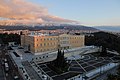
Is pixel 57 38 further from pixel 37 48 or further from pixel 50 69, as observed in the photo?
pixel 50 69

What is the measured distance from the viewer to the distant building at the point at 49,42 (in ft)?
176

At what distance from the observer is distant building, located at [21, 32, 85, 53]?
53531 mm

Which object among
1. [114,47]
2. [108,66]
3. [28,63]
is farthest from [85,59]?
[114,47]

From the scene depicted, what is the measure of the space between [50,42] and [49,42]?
42 cm

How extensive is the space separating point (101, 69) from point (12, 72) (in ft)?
64.5

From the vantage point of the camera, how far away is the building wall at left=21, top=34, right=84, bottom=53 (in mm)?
53513

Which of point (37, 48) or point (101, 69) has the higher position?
point (37, 48)

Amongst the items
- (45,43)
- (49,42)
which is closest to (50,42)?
(49,42)

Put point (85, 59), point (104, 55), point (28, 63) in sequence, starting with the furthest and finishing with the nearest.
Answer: point (104, 55), point (85, 59), point (28, 63)

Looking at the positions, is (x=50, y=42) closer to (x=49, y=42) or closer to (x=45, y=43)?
(x=49, y=42)

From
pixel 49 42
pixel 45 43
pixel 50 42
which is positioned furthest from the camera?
pixel 50 42

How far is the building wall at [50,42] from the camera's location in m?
53.5

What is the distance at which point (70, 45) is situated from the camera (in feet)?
205

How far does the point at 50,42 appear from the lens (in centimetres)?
5634
